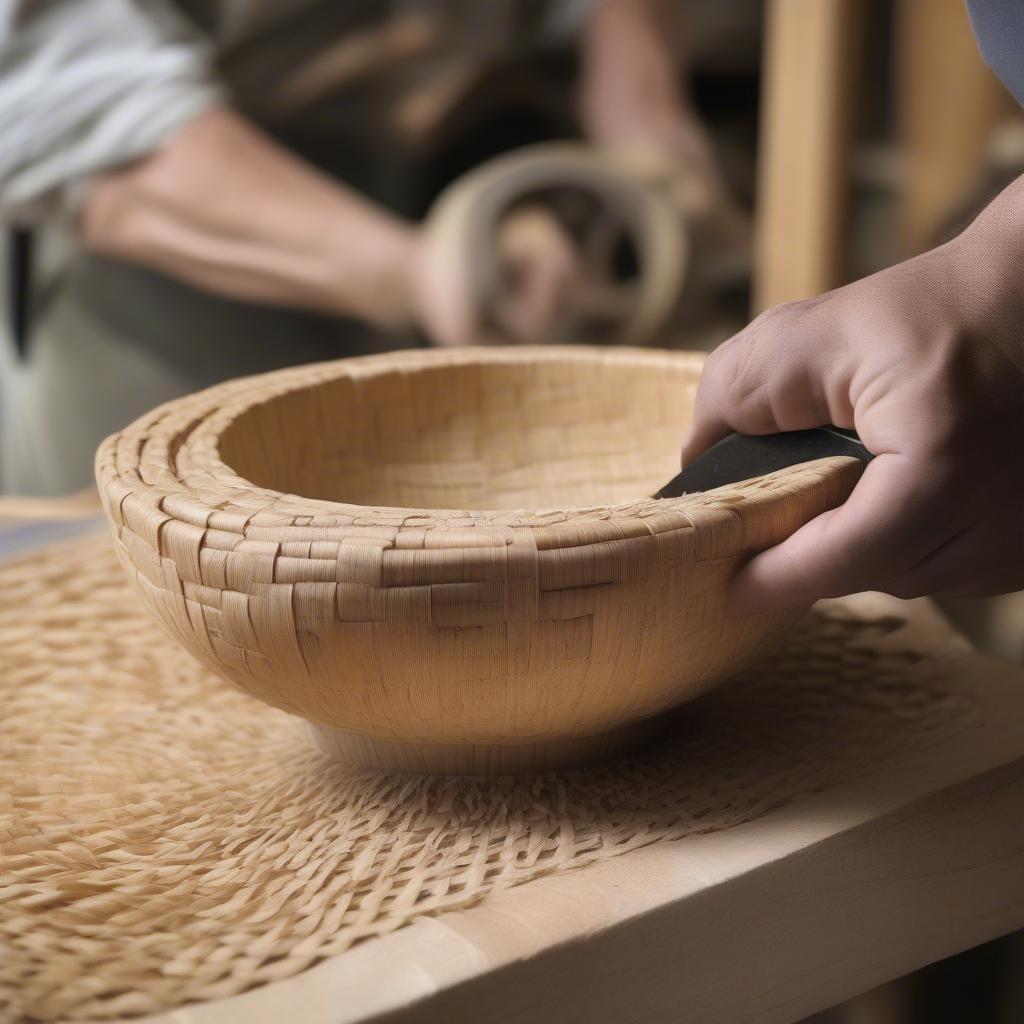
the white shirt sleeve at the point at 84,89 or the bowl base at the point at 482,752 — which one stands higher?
the white shirt sleeve at the point at 84,89

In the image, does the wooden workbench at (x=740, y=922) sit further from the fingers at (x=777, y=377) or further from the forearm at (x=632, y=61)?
the forearm at (x=632, y=61)

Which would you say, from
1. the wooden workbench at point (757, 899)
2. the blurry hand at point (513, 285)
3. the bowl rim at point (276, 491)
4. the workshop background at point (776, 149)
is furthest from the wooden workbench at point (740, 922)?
the blurry hand at point (513, 285)

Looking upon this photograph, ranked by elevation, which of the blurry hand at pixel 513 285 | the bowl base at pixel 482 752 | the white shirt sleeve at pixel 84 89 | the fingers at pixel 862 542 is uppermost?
the white shirt sleeve at pixel 84 89

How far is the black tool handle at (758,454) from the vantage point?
0.40 meters

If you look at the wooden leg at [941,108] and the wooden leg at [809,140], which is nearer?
the wooden leg at [809,140]

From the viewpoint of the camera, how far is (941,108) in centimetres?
120

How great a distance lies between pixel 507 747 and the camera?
412 mm

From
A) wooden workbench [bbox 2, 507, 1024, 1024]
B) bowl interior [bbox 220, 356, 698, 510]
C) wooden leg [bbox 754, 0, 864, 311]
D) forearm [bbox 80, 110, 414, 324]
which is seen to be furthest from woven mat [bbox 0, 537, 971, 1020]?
forearm [bbox 80, 110, 414, 324]

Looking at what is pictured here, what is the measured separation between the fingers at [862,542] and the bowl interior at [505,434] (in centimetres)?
20

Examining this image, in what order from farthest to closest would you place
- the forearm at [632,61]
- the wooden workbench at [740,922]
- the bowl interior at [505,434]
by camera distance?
the forearm at [632,61]
the bowl interior at [505,434]
the wooden workbench at [740,922]

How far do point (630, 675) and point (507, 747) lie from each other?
0.06m

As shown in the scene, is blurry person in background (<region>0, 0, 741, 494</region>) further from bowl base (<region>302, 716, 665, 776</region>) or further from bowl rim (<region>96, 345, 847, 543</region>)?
bowl base (<region>302, 716, 665, 776</region>)

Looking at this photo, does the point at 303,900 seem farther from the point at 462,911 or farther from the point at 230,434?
the point at 230,434

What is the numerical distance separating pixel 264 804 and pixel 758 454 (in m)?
0.22
